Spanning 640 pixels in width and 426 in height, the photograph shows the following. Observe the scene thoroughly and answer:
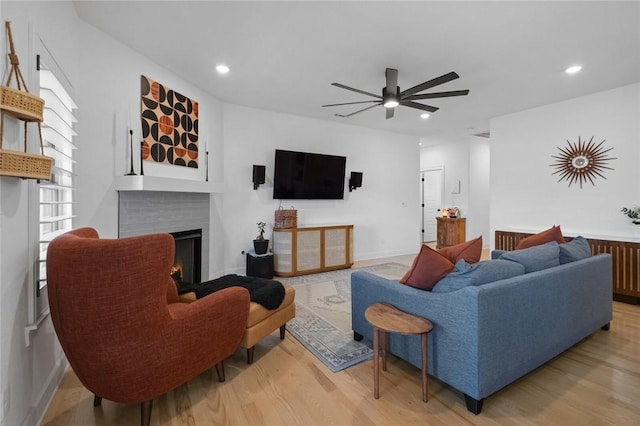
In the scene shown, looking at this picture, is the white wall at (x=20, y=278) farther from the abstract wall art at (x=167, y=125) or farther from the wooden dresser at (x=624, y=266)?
the wooden dresser at (x=624, y=266)

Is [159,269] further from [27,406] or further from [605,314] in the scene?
[605,314]

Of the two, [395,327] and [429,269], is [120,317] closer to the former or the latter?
[395,327]

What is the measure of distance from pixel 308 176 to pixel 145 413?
400 cm

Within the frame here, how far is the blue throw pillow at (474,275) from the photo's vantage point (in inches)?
67.3

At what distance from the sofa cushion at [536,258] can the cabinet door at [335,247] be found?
307cm

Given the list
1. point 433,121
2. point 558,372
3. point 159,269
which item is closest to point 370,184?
point 433,121

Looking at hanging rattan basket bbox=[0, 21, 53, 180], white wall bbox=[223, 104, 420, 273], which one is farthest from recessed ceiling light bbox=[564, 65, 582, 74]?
hanging rattan basket bbox=[0, 21, 53, 180]

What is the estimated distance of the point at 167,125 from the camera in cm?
330

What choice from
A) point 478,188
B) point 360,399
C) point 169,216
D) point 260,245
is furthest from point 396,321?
point 478,188

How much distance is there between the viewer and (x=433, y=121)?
544 cm

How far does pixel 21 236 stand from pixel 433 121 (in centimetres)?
569

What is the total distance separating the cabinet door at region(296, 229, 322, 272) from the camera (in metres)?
4.68

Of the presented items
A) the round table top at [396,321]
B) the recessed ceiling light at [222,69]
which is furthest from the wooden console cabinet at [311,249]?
the round table top at [396,321]

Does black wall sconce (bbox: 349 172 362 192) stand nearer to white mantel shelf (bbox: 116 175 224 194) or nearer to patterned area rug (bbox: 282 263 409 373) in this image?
patterned area rug (bbox: 282 263 409 373)
